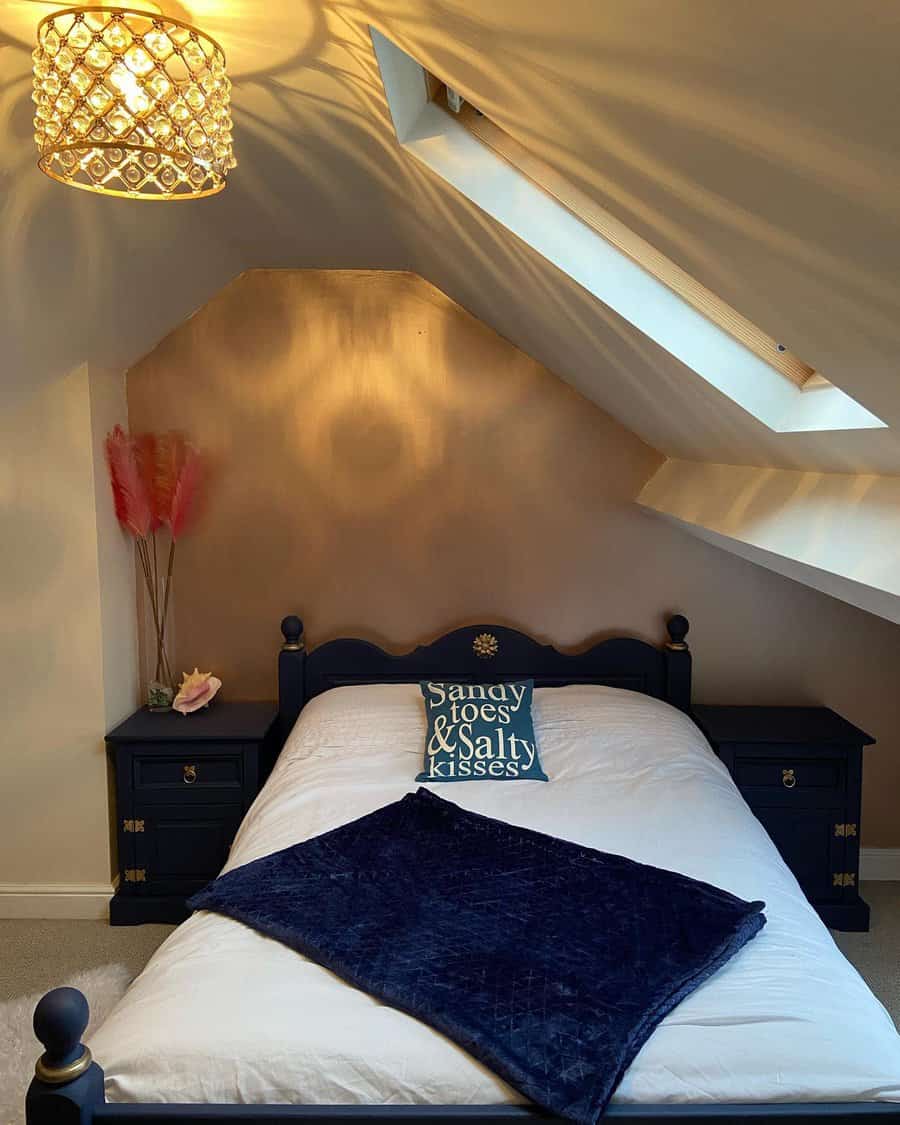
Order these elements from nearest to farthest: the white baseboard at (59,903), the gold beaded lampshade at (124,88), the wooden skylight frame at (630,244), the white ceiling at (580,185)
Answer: the white ceiling at (580,185)
the gold beaded lampshade at (124,88)
the wooden skylight frame at (630,244)
the white baseboard at (59,903)

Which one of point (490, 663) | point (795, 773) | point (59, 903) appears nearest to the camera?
point (795, 773)

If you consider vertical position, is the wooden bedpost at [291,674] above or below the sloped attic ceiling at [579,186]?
below

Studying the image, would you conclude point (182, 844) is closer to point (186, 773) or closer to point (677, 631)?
point (186, 773)

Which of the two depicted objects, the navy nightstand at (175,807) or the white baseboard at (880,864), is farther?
the white baseboard at (880,864)

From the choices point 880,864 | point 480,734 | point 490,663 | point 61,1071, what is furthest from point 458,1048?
point 880,864

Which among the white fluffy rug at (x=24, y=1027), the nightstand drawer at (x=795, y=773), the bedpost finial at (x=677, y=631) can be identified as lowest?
the white fluffy rug at (x=24, y=1027)

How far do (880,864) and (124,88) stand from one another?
11.8 ft

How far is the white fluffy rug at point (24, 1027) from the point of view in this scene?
243 cm

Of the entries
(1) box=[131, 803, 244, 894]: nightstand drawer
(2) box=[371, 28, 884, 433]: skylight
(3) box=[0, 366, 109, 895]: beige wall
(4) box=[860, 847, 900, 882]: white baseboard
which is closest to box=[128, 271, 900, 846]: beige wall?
(4) box=[860, 847, 900, 882]: white baseboard

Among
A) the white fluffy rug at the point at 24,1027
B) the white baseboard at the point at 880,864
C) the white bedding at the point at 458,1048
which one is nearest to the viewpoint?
the white bedding at the point at 458,1048

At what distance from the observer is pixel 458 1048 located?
65.4 inches

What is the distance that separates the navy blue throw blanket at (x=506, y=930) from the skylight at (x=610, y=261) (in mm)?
1078

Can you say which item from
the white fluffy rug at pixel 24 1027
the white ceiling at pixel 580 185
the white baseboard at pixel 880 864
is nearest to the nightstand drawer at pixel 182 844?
the white fluffy rug at pixel 24 1027

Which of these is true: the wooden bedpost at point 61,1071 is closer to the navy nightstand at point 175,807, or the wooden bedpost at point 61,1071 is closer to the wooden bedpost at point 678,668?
the navy nightstand at point 175,807
